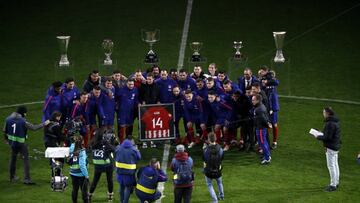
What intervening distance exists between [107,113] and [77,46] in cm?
844

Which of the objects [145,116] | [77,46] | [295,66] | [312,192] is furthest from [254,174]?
[77,46]

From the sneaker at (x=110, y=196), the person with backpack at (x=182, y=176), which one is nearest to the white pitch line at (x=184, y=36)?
the sneaker at (x=110, y=196)

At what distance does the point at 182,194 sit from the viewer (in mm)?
16953

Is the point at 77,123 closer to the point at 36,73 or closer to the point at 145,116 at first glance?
the point at 145,116

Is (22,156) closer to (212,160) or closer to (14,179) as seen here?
(14,179)

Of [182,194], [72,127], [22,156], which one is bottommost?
[182,194]

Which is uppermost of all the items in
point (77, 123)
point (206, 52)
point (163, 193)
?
point (206, 52)

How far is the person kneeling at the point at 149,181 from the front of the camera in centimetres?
1655

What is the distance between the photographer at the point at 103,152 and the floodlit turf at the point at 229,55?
0.68 meters

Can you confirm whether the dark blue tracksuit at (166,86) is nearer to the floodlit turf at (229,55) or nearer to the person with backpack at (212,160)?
the floodlit turf at (229,55)

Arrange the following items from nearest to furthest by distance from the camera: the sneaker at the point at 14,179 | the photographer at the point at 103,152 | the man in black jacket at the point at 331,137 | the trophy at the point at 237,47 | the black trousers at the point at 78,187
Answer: the black trousers at the point at 78,187 → the photographer at the point at 103,152 → the man in black jacket at the point at 331,137 → the sneaker at the point at 14,179 → the trophy at the point at 237,47

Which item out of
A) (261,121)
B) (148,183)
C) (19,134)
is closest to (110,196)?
(148,183)

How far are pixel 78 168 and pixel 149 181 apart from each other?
137 centimetres

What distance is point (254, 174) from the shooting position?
19484mm
